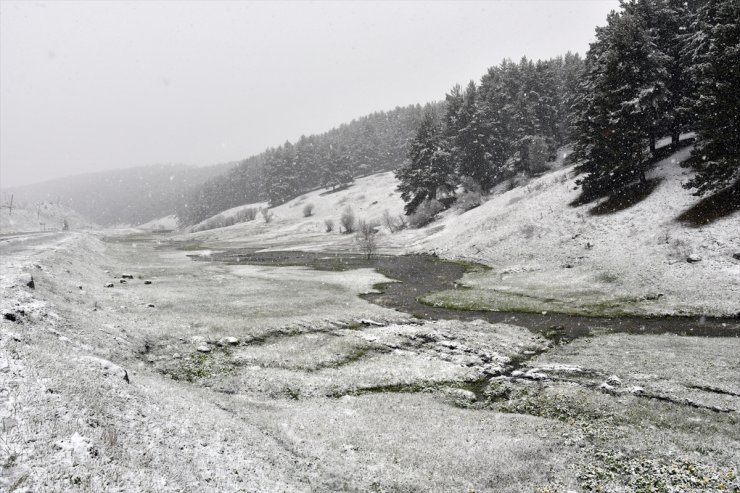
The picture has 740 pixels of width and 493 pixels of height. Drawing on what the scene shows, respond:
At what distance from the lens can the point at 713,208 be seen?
3019cm

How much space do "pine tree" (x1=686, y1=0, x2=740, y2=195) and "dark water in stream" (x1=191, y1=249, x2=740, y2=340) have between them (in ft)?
48.9

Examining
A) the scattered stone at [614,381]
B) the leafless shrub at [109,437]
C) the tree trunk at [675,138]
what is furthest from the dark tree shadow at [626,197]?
the leafless shrub at [109,437]

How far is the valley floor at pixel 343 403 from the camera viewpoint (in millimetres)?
8773

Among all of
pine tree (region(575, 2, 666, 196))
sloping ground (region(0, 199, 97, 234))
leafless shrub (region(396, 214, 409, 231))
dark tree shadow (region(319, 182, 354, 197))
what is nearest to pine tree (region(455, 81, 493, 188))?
leafless shrub (region(396, 214, 409, 231))

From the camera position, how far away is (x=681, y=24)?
42375mm

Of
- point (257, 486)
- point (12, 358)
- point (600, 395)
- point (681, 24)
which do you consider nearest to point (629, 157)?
point (681, 24)

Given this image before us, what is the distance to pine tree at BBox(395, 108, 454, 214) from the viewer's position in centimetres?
6988

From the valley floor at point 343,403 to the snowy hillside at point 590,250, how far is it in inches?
186

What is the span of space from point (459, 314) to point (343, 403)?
43.0ft

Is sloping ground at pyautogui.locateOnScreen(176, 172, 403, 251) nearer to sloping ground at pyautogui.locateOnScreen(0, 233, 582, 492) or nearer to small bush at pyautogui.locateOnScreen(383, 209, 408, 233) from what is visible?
small bush at pyautogui.locateOnScreen(383, 209, 408, 233)

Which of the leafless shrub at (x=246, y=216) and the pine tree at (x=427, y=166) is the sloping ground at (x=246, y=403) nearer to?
the pine tree at (x=427, y=166)

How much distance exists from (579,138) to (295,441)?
46291mm

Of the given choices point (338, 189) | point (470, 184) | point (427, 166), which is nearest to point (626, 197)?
point (470, 184)

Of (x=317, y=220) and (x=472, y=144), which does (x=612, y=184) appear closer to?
(x=472, y=144)
